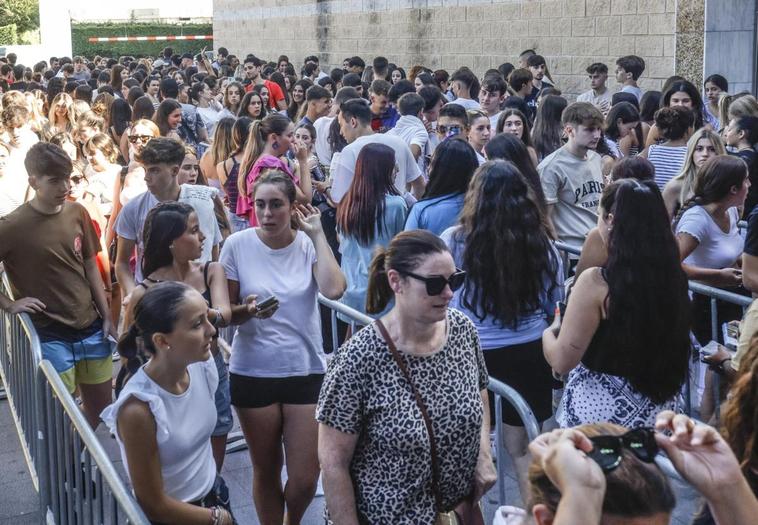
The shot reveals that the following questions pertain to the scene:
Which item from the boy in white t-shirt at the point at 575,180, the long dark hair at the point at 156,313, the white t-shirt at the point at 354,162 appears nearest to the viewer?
the long dark hair at the point at 156,313

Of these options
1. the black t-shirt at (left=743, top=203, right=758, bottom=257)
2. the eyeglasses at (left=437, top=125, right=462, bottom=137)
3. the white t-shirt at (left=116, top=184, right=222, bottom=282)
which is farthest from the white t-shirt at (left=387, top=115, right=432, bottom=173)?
the black t-shirt at (left=743, top=203, right=758, bottom=257)

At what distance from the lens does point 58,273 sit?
6125 millimetres

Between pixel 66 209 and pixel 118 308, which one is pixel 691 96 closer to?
pixel 118 308

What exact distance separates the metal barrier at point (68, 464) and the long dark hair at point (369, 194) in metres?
2.23

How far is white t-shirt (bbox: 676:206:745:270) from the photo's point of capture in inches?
252

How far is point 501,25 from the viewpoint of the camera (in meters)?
20.4

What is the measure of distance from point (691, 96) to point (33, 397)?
22.8 ft

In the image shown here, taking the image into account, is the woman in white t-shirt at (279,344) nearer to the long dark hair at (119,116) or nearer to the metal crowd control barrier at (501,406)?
the metal crowd control barrier at (501,406)

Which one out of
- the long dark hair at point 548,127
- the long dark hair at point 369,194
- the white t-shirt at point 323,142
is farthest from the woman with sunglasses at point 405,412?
the white t-shirt at point 323,142

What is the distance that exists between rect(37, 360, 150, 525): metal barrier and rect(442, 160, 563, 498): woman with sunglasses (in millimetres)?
1844

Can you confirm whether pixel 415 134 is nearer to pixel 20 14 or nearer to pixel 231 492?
pixel 231 492

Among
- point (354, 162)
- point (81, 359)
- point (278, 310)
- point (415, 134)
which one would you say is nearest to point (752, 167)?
point (354, 162)

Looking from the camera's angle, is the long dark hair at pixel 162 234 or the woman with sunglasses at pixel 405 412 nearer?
the woman with sunglasses at pixel 405 412

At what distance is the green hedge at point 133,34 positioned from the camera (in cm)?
4784
